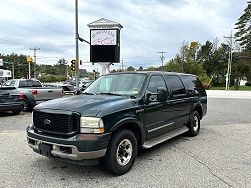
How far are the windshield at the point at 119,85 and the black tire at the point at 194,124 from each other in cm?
249

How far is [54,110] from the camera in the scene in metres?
4.43

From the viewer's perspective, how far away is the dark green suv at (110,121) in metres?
4.16

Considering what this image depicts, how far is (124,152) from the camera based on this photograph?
471 cm

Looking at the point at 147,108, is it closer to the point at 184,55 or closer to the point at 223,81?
the point at 184,55

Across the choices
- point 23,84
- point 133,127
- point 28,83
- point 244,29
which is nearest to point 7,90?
point 23,84

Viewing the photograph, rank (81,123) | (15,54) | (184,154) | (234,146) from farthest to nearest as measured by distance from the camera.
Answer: (15,54) → (234,146) → (184,154) → (81,123)

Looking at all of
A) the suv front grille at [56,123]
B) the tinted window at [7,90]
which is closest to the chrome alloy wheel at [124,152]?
the suv front grille at [56,123]

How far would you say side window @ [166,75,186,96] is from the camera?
6367mm

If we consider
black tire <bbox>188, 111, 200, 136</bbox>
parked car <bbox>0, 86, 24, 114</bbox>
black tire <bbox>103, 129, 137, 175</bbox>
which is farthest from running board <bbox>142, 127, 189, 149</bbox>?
parked car <bbox>0, 86, 24, 114</bbox>

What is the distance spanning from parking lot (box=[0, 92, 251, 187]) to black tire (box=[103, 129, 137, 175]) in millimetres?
155

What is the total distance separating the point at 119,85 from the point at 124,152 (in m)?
1.54

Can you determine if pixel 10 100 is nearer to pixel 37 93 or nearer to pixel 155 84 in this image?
pixel 37 93

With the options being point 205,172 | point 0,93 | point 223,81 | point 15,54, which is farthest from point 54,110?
point 15,54

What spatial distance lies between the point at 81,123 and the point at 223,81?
67.3 m
